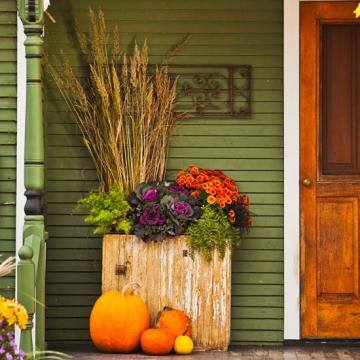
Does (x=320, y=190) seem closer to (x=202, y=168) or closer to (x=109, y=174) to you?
(x=202, y=168)

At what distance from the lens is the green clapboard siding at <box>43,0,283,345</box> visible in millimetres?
7422

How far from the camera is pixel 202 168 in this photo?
742 cm

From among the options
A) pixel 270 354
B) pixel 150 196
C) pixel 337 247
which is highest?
pixel 150 196

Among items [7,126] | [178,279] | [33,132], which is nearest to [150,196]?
[178,279]

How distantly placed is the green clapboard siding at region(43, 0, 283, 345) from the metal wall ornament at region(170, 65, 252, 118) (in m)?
0.06

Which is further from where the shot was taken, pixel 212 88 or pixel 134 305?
pixel 212 88

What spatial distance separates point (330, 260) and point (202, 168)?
1203mm

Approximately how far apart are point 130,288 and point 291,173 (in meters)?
1.53

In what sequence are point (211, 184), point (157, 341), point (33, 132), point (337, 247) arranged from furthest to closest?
point (337, 247) → point (211, 184) → point (157, 341) → point (33, 132)

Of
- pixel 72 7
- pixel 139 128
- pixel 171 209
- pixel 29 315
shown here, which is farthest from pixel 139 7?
pixel 29 315

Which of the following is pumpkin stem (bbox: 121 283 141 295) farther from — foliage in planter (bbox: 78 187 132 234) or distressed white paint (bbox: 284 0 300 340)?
distressed white paint (bbox: 284 0 300 340)

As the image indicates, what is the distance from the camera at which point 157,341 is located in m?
6.75

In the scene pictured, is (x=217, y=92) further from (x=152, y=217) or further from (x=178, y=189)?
(x=152, y=217)

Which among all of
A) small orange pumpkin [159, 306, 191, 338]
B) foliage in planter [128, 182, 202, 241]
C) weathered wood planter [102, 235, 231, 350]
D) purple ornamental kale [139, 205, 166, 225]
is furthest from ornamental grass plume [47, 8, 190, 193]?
small orange pumpkin [159, 306, 191, 338]
